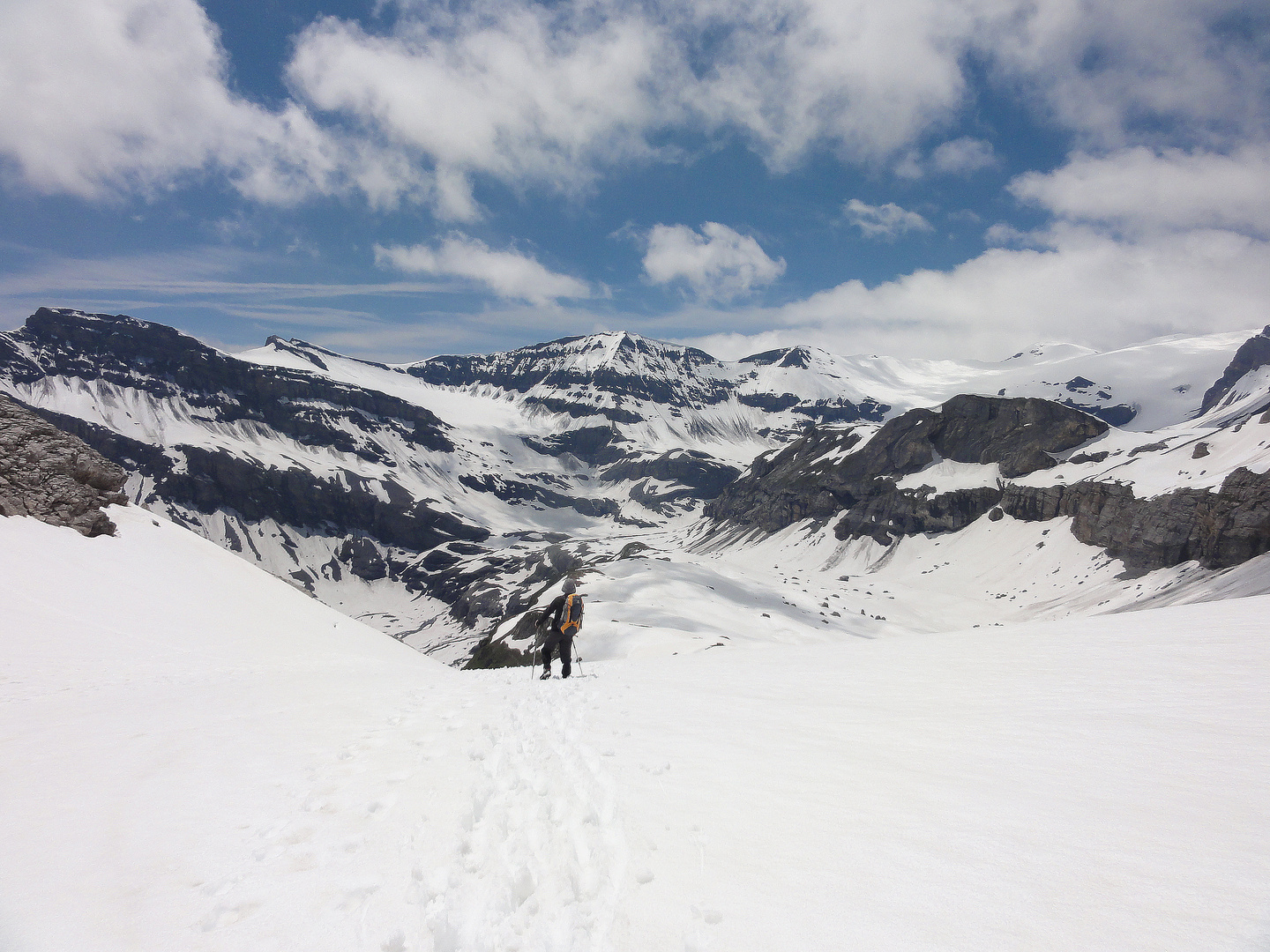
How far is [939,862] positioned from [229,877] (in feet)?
15.3

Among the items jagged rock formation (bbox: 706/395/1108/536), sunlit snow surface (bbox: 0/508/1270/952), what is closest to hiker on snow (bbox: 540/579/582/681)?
sunlit snow surface (bbox: 0/508/1270/952)

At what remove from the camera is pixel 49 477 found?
90.3 ft

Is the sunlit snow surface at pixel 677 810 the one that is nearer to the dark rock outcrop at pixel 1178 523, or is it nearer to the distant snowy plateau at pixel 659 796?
the distant snowy plateau at pixel 659 796

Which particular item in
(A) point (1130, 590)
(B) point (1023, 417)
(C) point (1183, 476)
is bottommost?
(A) point (1130, 590)

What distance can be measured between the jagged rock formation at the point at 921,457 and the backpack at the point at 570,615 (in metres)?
147

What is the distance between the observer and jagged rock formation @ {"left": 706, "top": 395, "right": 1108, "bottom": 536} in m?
141

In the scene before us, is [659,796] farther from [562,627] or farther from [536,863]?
[562,627]

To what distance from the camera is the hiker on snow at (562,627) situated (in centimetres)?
1638

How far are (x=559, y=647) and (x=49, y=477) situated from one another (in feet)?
93.6

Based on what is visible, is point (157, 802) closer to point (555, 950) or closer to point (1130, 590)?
point (555, 950)

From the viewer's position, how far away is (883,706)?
913 centimetres

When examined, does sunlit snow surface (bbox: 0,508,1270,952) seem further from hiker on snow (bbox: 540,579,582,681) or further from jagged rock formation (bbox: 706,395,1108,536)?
jagged rock formation (bbox: 706,395,1108,536)

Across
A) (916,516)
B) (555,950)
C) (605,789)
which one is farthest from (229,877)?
(916,516)

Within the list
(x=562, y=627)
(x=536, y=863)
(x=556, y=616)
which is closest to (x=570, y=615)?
(x=562, y=627)
